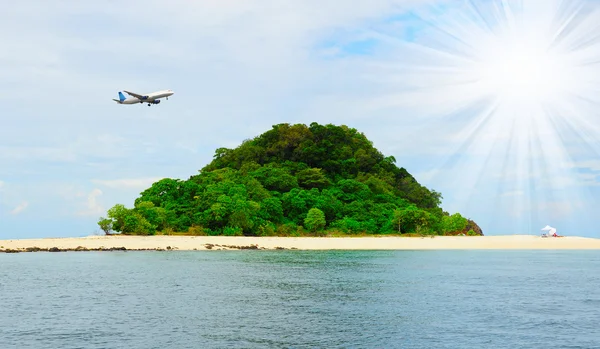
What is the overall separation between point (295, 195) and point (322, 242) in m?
20.1

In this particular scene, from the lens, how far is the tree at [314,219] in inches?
3874

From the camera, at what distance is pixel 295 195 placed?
108 m

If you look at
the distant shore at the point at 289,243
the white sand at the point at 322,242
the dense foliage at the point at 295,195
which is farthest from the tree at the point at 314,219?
the white sand at the point at 322,242

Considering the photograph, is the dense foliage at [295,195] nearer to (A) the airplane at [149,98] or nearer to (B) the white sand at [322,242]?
(B) the white sand at [322,242]

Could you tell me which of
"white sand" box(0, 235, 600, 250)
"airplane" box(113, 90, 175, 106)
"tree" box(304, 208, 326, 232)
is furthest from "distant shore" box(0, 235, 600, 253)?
"airplane" box(113, 90, 175, 106)

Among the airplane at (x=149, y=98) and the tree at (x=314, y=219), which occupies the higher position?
the airplane at (x=149, y=98)

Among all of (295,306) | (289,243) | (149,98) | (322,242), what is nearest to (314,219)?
(322,242)

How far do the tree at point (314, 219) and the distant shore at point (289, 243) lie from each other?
4.74 meters

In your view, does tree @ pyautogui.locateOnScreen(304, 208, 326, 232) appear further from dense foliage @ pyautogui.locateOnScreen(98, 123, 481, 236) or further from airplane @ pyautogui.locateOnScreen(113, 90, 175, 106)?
airplane @ pyautogui.locateOnScreen(113, 90, 175, 106)

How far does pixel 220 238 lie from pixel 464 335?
222 ft

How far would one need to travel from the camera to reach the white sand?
80750 millimetres

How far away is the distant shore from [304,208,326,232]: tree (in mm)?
4736

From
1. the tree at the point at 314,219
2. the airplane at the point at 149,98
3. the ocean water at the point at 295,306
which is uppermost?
the airplane at the point at 149,98

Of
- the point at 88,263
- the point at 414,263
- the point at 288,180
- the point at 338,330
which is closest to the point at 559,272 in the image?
the point at 414,263
